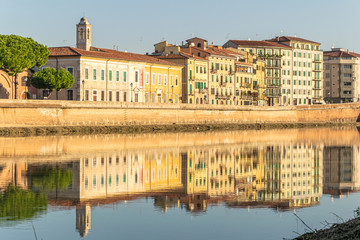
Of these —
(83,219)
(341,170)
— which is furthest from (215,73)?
(83,219)

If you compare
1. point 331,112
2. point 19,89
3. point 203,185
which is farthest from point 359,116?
point 203,185

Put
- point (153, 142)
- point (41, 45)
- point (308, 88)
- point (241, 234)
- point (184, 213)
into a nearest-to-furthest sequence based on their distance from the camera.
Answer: point (241, 234), point (184, 213), point (153, 142), point (41, 45), point (308, 88)

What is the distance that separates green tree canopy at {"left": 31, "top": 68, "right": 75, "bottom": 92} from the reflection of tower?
2016 inches

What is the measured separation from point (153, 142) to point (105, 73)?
28.2 metres

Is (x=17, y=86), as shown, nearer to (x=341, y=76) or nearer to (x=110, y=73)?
(x=110, y=73)

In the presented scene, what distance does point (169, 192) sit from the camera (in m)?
27.8

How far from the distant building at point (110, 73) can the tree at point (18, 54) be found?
19.8 ft

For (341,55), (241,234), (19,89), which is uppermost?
(341,55)

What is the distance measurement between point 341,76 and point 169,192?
138 metres

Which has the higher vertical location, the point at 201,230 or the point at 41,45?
the point at 41,45

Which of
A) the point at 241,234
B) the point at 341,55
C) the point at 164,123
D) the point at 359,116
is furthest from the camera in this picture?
the point at 341,55

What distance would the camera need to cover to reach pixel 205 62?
108750 mm

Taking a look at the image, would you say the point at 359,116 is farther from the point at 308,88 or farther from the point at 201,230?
the point at 201,230

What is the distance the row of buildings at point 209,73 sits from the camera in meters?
80.8
